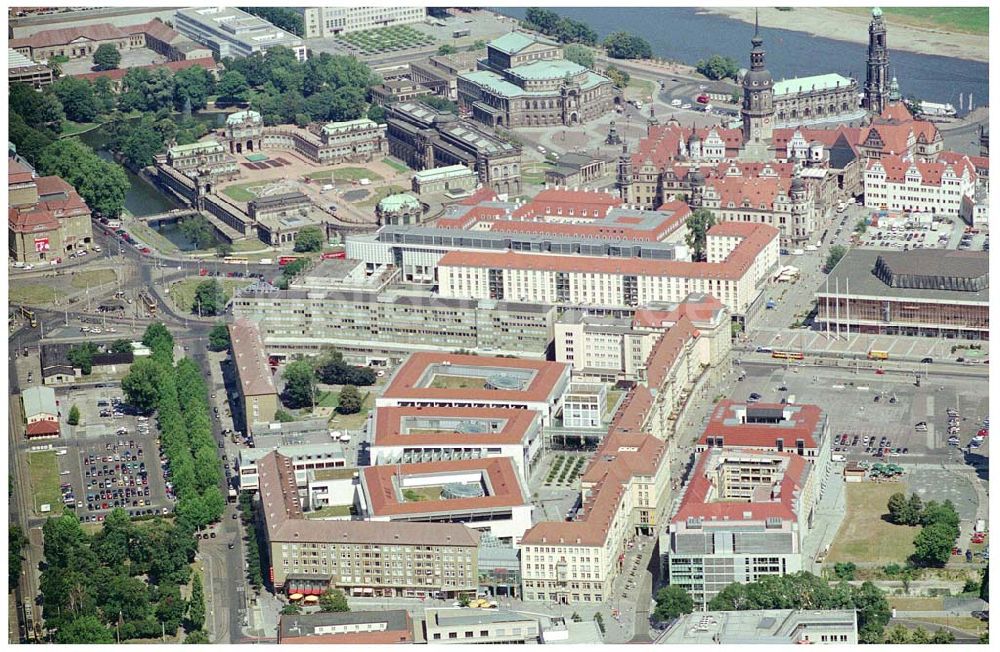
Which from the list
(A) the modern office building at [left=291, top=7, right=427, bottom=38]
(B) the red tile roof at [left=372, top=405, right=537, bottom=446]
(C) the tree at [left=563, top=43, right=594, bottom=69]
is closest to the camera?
(B) the red tile roof at [left=372, top=405, right=537, bottom=446]

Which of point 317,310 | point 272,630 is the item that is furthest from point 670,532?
point 317,310

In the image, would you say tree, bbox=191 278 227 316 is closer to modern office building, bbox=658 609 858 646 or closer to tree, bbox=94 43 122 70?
modern office building, bbox=658 609 858 646

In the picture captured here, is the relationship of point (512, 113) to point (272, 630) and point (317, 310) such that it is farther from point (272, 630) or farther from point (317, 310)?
point (272, 630)

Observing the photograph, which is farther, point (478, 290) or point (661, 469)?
point (478, 290)

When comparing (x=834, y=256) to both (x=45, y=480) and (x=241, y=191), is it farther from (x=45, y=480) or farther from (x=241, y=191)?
(x=45, y=480)

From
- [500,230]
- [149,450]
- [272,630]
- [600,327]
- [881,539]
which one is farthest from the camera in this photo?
[500,230]

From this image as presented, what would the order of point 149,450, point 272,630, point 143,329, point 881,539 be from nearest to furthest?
point 272,630 → point 881,539 → point 149,450 → point 143,329

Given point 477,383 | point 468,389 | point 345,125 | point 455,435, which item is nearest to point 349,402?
point 477,383

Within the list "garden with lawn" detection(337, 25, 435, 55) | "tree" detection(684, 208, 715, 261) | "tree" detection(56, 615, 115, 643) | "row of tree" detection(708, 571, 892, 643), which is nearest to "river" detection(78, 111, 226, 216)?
"garden with lawn" detection(337, 25, 435, 55)
